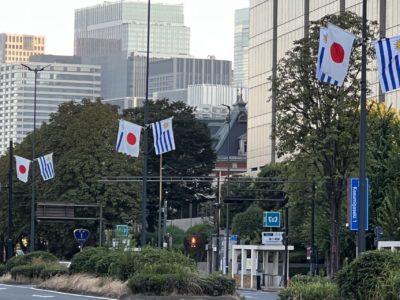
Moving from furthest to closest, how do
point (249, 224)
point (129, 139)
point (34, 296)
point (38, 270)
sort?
1. point (249, 224)
2. point (129, 139)
3. point (38, 270)
4. point (34, 296)

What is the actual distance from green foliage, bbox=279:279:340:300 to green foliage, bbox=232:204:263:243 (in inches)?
2483

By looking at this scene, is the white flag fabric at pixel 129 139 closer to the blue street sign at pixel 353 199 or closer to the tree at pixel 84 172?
the blue street sign at pixel 353 199

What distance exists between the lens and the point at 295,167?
179 feet

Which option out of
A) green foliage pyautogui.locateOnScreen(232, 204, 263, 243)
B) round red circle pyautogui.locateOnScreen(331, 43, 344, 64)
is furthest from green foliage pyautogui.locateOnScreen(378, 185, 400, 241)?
round red circle pyautogui.locateOnScreen(331, 43, 344, 64)

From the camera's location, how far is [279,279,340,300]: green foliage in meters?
28.4

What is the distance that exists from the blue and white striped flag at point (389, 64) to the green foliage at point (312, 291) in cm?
459

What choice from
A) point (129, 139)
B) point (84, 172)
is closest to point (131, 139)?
point (129, 139)

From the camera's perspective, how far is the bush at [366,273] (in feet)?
83.9

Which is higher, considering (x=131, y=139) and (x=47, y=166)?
(x=131, y=139)

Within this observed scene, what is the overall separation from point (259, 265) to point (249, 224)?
1509 cm

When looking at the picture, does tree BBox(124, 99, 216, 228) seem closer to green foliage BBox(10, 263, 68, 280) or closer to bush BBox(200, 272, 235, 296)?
green foliage BBox(10, 263, 68, 280)

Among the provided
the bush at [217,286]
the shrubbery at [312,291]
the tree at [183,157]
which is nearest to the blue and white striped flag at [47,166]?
the bush at [217,286]

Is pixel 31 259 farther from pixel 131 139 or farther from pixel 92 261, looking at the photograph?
pixel 92 261

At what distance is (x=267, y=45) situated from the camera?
11619 centimetres
